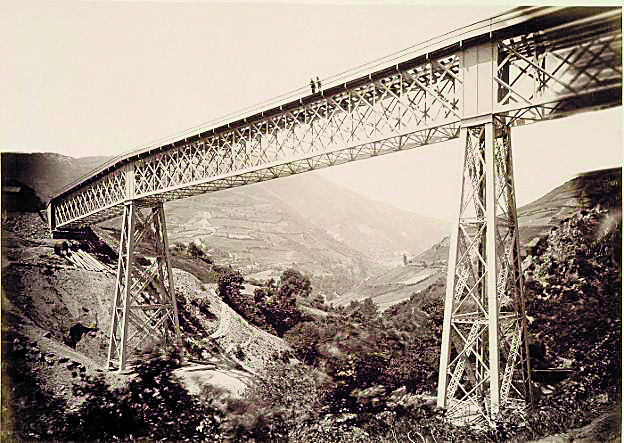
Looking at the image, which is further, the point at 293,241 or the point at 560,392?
the point at 293,241

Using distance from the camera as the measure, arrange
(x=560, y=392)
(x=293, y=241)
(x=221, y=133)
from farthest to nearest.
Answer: (x=293, y=241)
(x=221, y=133)
(x=560, y=392)

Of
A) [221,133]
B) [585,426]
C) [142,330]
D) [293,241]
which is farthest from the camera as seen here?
[293,241]

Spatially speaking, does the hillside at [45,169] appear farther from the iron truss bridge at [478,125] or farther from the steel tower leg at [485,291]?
the steel tower leg at [485,291]

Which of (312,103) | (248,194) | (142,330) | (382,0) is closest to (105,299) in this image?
(142,330)

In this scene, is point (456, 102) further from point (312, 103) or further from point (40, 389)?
point (40, 389)

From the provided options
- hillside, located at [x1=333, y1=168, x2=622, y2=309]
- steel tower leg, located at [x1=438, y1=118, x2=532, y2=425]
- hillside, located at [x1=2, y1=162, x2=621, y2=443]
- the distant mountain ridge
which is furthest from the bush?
the distant mountain ridge

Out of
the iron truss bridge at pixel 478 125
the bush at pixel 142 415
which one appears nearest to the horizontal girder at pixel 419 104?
the iron truss bridge at pixel 478 125

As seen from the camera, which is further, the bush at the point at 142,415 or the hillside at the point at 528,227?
the bush at the point at 142,415
